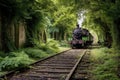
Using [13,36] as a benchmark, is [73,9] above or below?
above

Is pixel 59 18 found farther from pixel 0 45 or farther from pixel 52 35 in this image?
pixel 0 45

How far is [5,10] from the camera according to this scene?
1617 cm

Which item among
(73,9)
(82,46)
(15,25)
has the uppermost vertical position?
(73,9)

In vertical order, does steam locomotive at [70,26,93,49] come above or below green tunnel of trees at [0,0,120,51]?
below

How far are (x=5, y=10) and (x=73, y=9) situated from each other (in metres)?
9.12

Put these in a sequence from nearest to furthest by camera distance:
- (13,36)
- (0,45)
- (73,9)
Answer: (0,45), (13,36), (73,9)

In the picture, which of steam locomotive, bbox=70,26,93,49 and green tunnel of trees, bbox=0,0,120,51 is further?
steam locomotive, bbox=70,26,93,49

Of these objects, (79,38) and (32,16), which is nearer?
(32,16)

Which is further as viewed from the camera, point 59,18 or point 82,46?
point 59,18

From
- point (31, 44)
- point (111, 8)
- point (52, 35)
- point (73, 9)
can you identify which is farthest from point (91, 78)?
point (52, 35)

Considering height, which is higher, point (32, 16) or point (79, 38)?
point (32, 16)

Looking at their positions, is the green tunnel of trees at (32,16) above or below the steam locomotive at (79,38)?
above

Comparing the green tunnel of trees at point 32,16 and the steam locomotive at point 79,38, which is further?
the steam locomotive at point 79,38

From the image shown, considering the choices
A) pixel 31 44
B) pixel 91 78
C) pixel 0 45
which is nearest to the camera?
pixel 91 78
